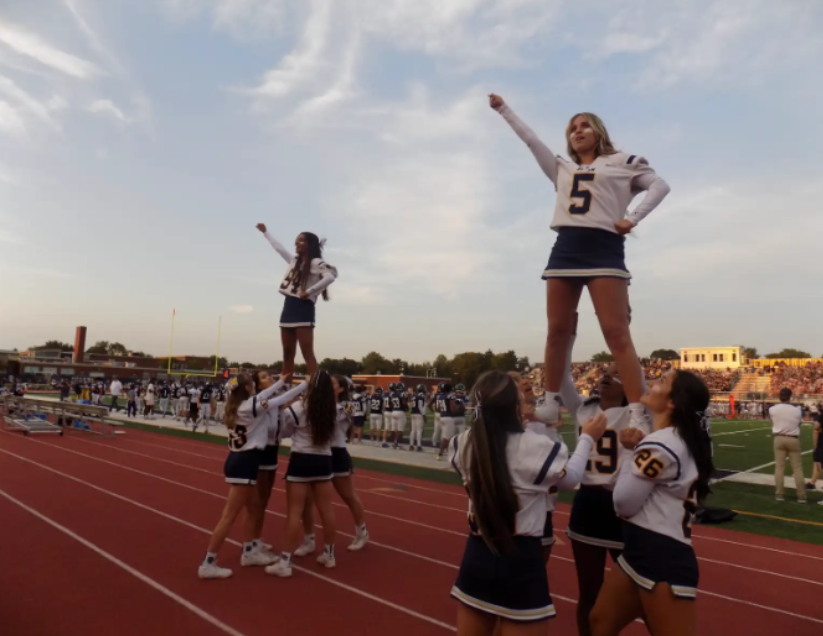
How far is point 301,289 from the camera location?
18.5 feet

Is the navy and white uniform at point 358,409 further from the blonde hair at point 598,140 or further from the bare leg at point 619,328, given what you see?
the bare leg at point 619,328

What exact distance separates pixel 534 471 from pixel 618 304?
3.35 ft

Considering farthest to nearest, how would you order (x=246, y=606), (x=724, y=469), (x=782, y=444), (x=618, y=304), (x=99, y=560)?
(x=724, y=469)
(x=782, y=444)
(x=99, y=560)
(x=246, y=606)
(x=618, y=304)

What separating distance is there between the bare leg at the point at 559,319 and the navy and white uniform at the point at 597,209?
0.23 feet

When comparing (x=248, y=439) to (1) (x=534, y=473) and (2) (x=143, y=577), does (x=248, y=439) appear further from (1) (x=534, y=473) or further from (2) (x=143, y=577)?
(1) (x=534, y=473)

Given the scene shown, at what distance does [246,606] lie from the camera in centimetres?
458

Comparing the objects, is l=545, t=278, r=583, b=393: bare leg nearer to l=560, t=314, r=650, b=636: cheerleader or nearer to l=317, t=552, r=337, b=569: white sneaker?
l=560, t=314, r=650, b=636: cheerleader

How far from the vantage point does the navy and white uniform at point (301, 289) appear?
18.5 ft

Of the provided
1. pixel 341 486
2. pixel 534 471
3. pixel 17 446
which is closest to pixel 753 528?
pixel 341 486

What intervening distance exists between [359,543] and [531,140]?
446 centimetres

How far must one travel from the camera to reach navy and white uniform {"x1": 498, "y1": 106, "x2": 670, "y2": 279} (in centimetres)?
308

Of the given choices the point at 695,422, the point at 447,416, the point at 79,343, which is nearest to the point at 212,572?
the point at 695,422

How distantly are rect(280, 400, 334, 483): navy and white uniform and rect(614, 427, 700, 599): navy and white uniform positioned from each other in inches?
135

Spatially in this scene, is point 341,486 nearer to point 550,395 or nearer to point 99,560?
point 99,560
